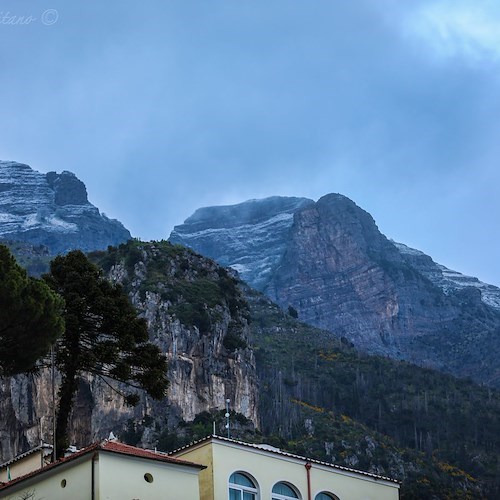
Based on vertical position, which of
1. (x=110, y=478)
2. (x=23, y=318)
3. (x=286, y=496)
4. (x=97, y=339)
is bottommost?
(x=110, y=478)

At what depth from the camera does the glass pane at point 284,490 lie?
4169 centimetres

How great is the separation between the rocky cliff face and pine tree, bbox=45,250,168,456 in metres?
59.6

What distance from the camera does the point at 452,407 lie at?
16712 cm

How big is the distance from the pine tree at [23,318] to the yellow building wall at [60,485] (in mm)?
4704

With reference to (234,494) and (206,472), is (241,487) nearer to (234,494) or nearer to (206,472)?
(234,494)

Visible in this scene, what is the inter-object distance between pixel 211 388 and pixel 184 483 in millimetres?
94714

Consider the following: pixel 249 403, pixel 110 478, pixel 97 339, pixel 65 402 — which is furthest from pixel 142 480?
pixel 249 403

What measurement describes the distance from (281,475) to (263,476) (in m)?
0.84

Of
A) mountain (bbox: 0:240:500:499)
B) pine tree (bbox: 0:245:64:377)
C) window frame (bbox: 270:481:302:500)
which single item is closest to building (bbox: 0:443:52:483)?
pine tree (bbox: 0:245:64:377)

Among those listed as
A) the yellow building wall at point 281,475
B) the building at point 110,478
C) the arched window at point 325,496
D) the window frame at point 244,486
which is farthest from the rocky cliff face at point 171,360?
the building at point 110,478

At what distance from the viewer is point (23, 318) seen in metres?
40.3

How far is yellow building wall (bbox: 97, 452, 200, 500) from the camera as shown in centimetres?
3566

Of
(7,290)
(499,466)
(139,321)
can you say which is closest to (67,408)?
(139,321)

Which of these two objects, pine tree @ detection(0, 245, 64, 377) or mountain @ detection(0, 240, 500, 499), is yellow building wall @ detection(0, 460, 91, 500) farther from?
mountain @ detection(0, 240, 500, 499)
